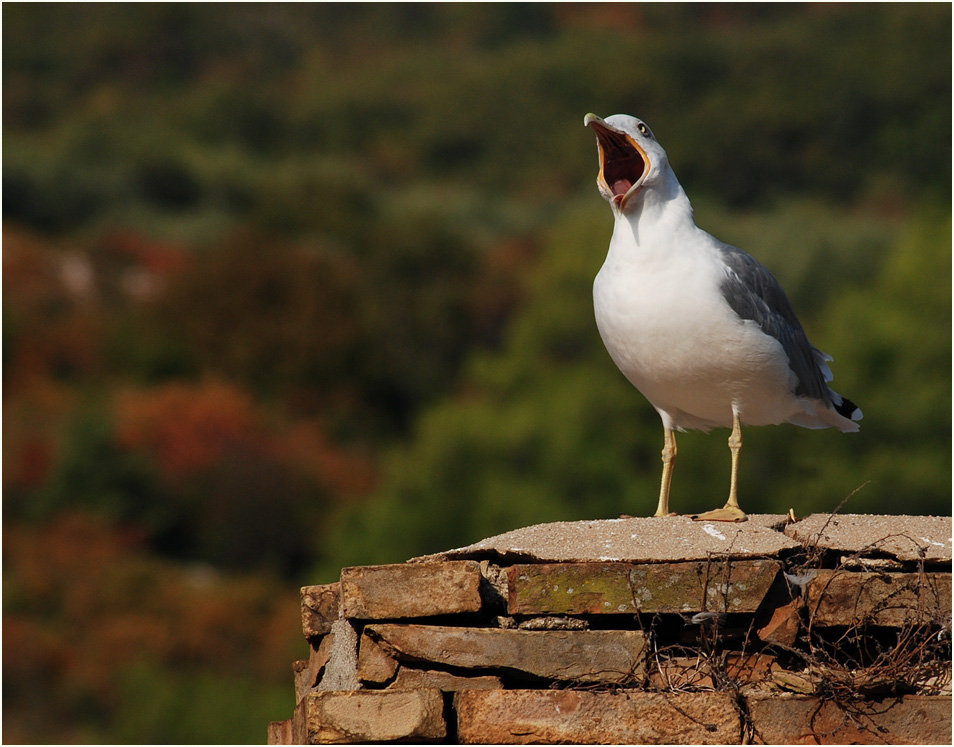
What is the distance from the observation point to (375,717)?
16.0ft

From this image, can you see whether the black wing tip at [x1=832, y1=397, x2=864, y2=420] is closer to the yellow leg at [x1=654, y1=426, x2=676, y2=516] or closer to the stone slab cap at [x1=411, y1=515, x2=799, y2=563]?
the yellow leg at [x1=654, y1=426, x2=676, y2=516]

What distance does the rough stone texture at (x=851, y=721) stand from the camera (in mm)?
4840

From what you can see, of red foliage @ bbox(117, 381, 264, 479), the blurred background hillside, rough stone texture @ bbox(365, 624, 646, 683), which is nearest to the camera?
rough stone texture @ bbox(365, 624, 646, 683)

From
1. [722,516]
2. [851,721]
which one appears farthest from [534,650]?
[722,516]

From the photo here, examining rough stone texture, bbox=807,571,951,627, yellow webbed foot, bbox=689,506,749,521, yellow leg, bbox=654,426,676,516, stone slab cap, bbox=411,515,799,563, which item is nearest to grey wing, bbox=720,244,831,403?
yellow leg, bbox=654,426,676,516

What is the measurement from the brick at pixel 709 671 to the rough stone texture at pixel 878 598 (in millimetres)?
251

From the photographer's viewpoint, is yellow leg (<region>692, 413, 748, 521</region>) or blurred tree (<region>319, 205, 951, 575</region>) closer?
yellow leg (<region>692, 413, 748, 521</region>)

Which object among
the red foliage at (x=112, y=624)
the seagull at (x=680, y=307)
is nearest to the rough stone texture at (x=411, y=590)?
the seagull at (x=680, y=307)

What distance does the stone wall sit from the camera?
4859 mm

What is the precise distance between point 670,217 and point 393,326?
45.5 m

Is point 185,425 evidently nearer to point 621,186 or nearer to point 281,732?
point 621,186

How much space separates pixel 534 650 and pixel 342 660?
837 mm

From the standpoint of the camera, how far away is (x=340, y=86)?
8525 cm

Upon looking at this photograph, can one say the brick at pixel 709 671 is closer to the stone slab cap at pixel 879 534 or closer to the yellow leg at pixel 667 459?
the stone slab cap at pixel 879 534
